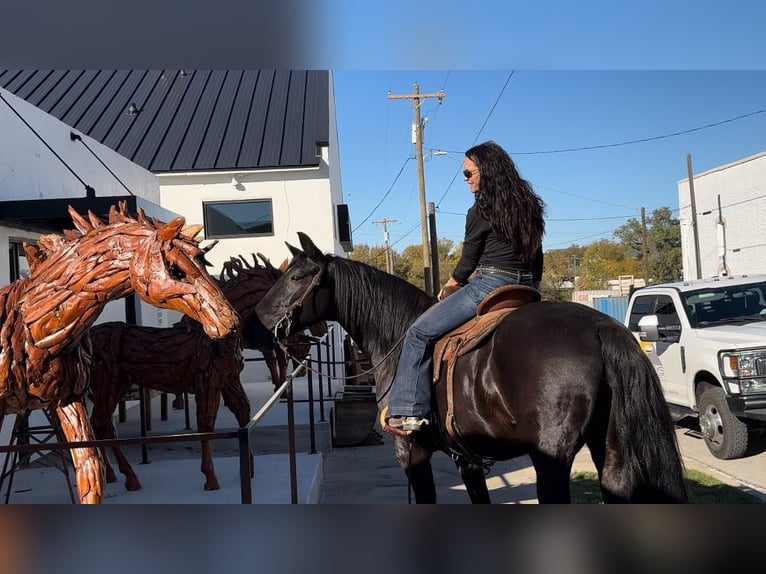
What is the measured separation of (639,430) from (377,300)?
5.89 feet

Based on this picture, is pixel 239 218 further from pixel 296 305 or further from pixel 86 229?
pixel 86 229

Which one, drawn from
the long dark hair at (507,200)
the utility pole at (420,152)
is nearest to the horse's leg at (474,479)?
the long dark hair at (507,200)

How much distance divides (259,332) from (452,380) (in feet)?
6.47

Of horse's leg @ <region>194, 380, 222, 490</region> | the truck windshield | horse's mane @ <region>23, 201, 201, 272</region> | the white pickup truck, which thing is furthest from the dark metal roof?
horse's mane @ <region>23, 201, 201, 272</region>

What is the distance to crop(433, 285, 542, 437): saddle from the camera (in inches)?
117

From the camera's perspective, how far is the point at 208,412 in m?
5.26

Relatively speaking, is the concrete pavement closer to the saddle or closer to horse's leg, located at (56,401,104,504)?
the saddle

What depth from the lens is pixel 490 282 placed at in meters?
3.23

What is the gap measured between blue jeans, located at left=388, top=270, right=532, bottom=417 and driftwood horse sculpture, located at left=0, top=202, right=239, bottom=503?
1333mm

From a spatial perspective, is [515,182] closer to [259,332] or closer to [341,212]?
[259,332]

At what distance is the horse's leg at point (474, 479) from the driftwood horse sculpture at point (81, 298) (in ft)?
6.86

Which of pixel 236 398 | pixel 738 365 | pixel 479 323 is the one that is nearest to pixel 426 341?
pixel 479 323

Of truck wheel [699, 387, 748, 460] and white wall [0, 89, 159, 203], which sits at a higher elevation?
white wall [0, 89, 159, 203]

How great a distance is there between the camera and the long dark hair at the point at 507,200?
3.09 meters
